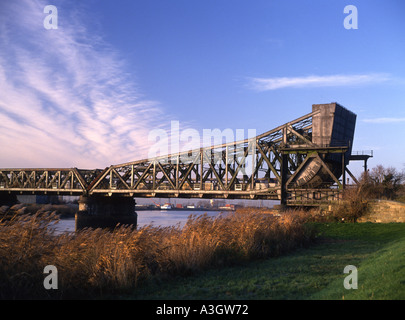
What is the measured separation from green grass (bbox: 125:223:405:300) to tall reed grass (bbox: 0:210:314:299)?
588 millimetres

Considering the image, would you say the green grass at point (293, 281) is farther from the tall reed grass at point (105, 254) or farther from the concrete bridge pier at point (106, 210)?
the concrete bridge pier at point (106, 210)

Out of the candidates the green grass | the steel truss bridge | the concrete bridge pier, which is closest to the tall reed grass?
the green grass

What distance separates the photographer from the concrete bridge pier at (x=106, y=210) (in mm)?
61938

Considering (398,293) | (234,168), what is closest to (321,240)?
(398,293)

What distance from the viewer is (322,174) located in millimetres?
42062

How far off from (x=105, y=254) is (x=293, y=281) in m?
5.25

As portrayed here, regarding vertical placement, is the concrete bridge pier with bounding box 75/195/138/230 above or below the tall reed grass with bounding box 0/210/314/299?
below

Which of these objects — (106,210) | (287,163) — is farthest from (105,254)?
(106,210)

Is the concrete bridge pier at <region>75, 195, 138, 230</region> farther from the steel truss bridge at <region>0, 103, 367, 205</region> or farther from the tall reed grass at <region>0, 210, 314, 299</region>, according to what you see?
the tall reed grass at <region>0, 210, 314, 299</region>

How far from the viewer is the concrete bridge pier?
→ 203ft

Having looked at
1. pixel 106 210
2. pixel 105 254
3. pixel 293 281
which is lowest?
pixel 106 210

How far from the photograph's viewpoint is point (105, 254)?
32.3 ft

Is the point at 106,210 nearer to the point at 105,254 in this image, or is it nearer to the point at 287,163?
the point at 287,163
